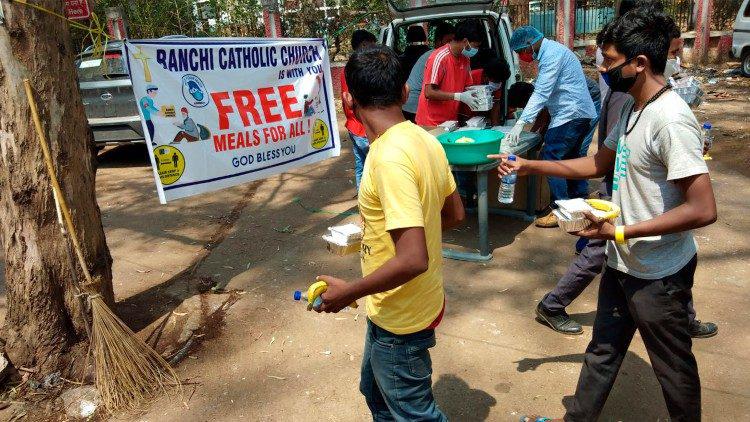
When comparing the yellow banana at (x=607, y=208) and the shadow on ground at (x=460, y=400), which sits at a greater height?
the yellow banana at (x=607, y=208)

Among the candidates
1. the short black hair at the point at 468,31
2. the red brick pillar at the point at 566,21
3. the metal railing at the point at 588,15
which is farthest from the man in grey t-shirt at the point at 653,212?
the metal railing at the point at 588,15

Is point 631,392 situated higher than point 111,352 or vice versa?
point 111,352

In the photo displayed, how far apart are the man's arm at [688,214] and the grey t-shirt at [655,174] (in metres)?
0.04

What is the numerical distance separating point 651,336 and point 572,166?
0.83m

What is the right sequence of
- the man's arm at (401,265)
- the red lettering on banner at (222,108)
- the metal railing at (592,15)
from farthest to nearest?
the metal railing at (592,15) < the red lettering on banner at (222,108) < the man's arm at (401,265)

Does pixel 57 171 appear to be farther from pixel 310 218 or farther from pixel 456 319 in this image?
pixel 310 218

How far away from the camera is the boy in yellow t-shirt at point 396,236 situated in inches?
69.7

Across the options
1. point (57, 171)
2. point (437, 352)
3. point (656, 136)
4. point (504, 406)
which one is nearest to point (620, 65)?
point (656, 136)

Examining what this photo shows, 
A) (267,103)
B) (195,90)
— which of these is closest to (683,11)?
(267,103)

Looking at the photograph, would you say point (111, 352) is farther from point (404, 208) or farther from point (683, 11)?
point (683, 11)

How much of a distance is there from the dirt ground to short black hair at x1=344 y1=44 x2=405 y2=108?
6.02 ft

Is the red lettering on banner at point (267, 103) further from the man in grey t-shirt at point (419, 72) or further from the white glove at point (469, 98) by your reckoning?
the white glove at point (469, 98)

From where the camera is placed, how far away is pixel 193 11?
15.4 m

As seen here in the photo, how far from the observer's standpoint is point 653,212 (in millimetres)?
2125
